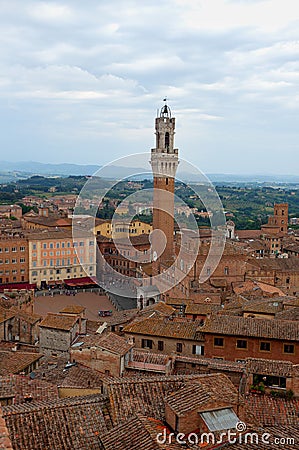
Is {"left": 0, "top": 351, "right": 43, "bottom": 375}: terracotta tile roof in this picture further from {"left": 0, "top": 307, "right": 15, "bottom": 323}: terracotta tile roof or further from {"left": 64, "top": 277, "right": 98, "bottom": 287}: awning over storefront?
{"left": 64, "top": 277, "right": 98, "bottom": 287}: awning over storefront

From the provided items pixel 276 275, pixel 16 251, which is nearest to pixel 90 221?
pixel 16 251

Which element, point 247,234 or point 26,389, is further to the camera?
point 247,234

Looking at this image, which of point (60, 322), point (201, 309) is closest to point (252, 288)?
point (201, 309)

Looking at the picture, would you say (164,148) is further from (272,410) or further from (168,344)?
(272,410)

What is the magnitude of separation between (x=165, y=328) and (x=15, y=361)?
5401 mm

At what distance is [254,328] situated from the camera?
1652cm

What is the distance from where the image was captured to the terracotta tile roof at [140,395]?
8.63 meters

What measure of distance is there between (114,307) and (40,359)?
20058mm

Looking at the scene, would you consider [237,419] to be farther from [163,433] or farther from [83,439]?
[83,439]

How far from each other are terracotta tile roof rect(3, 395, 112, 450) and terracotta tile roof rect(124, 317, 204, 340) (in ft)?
30.8

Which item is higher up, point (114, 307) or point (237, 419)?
point (237, 419)

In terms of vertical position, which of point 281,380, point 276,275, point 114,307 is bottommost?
point 114,307

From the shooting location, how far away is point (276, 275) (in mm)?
38844

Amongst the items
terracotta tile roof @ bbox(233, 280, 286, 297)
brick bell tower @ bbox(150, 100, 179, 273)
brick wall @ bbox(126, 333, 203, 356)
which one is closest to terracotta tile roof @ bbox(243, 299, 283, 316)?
brick wall @ bbox(126, 333, 203, 356)
